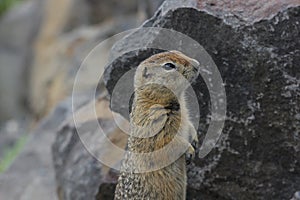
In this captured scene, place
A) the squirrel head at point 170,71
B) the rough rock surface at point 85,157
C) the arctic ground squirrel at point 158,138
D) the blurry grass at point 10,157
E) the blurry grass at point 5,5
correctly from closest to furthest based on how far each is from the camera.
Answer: the squirrel head at point 170,71
the arctic ground squirrel at point 158,138
the rough rock surface at point 85,157
the blurry grass at point 10,157
the blurry grass at point 5,5

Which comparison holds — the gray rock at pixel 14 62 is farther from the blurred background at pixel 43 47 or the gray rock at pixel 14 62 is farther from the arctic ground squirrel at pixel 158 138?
the arctic ground squirrel at pixel 158 138

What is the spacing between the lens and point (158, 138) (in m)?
4.91

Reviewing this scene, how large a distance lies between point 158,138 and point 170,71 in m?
0.50

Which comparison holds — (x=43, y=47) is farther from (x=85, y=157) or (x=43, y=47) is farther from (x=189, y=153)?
(x=189, y=153)

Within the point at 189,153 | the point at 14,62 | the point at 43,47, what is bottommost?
the point at 189,153

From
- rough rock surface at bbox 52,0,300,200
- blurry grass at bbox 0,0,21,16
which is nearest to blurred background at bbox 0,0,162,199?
blurry grass at bbox 0,0,21,16

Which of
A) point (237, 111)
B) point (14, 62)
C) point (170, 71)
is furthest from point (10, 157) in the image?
point (14, 62)

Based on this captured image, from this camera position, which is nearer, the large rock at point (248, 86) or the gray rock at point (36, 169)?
the large rock at point (248, 86)

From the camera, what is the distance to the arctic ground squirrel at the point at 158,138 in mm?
4828

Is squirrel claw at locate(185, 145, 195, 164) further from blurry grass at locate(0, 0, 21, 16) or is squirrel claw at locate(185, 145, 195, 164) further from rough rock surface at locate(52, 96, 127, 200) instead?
blurry grass at locate(0, 0, 21, 16)

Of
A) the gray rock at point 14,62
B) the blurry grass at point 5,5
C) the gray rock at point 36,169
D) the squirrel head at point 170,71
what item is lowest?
the gray rock at point 36,169

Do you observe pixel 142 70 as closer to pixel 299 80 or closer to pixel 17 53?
pixel 299 80

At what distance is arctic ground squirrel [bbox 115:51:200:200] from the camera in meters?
4.83

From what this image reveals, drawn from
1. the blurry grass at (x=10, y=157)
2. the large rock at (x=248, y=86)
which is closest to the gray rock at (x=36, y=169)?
the blurry grass at (x=10, y=157)
